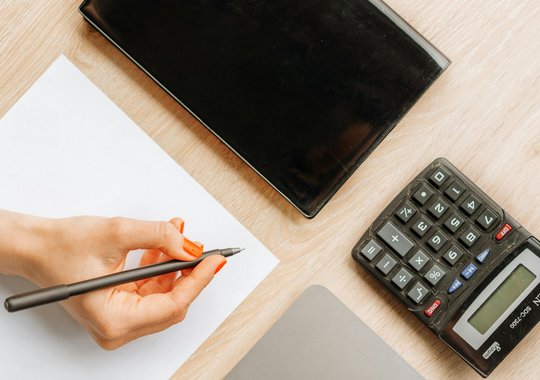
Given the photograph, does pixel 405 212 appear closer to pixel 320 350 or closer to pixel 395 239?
pixel 395 239

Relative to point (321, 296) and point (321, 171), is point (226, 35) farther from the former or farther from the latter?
point (321, 296)

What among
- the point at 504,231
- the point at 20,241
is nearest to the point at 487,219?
the point at 504,231

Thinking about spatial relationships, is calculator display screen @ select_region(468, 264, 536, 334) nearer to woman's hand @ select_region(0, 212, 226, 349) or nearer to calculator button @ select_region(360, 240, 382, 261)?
calculator button @ select_region(360, 240, 382, 261)

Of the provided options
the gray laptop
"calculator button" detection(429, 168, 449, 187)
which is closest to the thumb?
the gray laptop

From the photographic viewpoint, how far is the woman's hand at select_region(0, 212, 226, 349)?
20.5 inches

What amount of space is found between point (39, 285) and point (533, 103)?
48 cm

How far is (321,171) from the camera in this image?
0.56 m

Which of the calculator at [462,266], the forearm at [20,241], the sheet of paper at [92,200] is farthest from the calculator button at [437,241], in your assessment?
the forearm at [20,241]

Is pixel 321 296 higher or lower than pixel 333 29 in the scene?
lower

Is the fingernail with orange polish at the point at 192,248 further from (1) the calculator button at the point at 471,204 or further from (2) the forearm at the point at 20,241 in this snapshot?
(1) the calculator button at the point at 471,204

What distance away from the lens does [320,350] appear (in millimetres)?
568

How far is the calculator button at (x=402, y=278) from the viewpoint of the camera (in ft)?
1.82

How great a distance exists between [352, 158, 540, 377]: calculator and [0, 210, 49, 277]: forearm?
29cm

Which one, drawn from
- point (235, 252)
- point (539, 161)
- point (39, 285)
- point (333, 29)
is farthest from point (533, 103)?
point (39, 285)
